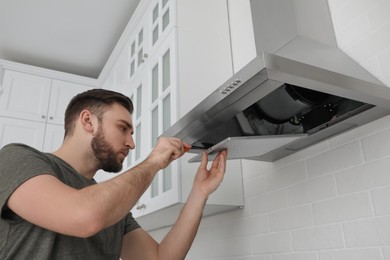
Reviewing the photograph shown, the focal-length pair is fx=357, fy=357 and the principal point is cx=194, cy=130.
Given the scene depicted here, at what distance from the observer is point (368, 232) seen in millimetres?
1004

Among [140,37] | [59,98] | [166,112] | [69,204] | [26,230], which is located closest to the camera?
[69,204]

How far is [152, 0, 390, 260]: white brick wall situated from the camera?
1008 mm

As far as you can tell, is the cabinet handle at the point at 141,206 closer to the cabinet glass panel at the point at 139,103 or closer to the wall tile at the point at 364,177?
the cabinet glass panel at the point at 139,103

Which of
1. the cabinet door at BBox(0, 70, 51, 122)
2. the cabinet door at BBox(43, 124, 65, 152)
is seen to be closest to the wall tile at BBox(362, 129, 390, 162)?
the cabinet door at BBox(43, 124, 65, 152)

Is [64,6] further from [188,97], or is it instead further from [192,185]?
[192,185]

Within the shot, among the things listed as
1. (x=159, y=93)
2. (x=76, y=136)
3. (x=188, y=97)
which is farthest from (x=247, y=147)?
(x=159, y=93)

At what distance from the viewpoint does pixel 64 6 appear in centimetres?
242

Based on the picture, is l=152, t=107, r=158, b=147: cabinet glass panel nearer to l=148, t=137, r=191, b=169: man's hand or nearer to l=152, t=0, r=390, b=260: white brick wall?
l=152, t=0, r=390, b=260: white brick wall

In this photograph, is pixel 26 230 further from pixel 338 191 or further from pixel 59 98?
pixel 59 98

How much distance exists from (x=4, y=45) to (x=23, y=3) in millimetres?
602

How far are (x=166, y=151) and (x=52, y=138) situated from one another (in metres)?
2.08

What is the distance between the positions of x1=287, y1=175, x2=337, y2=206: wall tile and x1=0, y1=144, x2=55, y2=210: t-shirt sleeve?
82 cm

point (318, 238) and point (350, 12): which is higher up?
point (350, 12)

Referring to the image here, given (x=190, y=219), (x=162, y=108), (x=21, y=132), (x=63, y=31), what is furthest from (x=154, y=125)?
(x=21, y=132)
